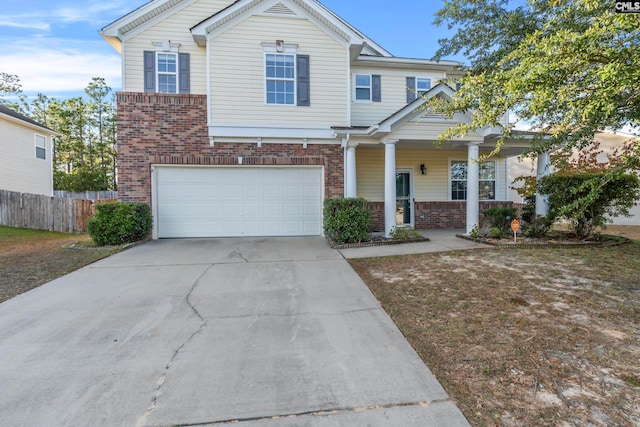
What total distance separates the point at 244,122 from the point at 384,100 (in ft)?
17.3

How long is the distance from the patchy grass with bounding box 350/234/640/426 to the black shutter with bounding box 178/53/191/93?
26.2ft

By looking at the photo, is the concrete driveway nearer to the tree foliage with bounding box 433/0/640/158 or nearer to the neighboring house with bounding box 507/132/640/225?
the tree foliage with bounding box 433/0/640/158

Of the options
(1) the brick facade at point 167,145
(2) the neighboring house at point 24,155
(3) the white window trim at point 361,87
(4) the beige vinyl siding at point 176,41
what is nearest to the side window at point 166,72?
(4) the beige vinyl siding at point 176,41

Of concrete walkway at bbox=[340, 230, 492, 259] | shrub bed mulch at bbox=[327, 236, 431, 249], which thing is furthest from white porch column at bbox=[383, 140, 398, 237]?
concrete walkway at bbox=[340, 230, 492, 259]

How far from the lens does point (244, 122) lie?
32.2 feet

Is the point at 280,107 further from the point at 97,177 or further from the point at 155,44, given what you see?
the point at 97,177

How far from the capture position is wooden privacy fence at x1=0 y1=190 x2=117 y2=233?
503 inches

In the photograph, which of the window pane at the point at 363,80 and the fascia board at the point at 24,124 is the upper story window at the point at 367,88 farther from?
the fascia board at the point at 24,124

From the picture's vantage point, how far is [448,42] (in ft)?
29.8

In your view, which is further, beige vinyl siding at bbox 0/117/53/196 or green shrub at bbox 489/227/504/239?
beige vinyl siding at bbox 0/117/53/196

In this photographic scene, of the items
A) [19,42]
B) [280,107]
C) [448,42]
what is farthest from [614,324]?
[19,42]

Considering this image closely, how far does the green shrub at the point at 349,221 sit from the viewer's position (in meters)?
8.31

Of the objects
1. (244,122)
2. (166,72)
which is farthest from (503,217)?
(166,72)

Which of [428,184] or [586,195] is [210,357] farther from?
[428,184]
